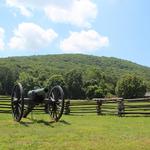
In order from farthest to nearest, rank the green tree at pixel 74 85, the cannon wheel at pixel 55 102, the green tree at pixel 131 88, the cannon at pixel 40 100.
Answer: the green tree at pixel 74 85
the green tree at pixel 131 88
the cannon wheel at pixel 55 102
the cannon at pixel 40 100

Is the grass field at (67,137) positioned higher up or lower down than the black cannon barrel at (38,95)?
lower down

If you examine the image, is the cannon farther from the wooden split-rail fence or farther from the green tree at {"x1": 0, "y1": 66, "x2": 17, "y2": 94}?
the green tree at {"x1": 0, "y1": 66, "x2": 17, "y2": 94}

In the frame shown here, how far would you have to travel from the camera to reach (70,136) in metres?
13.6

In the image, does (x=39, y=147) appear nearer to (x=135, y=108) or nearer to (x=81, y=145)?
(x=81, y=145)

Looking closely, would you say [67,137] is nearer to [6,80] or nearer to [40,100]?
[40,100]

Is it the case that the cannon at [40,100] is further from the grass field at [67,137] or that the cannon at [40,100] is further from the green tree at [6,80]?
the green tree at [6,80]

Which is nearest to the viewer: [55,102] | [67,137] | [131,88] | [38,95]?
[67,137]

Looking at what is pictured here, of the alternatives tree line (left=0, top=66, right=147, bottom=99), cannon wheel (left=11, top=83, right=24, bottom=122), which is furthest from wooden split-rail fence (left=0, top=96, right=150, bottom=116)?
tree line (left=0, top=66, right=147, bottom=99)

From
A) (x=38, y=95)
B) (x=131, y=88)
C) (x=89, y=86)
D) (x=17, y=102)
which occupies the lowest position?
(x=17, y=102)

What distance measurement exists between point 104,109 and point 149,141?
51.9 ft

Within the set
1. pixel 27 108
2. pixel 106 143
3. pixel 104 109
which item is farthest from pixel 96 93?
pixel 106 143

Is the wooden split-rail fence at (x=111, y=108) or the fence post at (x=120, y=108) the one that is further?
the wooden split-rail fence at (x=111, y=108)

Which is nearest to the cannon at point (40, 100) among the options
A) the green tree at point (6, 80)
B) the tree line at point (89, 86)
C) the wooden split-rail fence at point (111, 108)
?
the wooden split-rail fence at point (111, 108)

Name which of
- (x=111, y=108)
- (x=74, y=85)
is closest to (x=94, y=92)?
(x=74, y=85)
